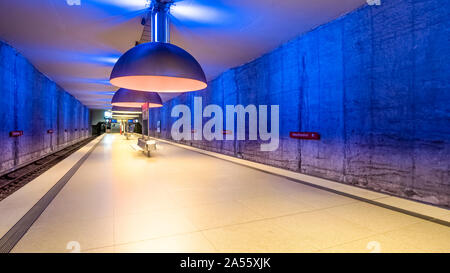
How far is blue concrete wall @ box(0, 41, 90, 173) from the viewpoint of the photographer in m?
6.73

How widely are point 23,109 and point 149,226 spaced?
27.7 ft

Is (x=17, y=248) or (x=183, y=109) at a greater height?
(x=183, y=109)

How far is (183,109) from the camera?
1700 centimetres

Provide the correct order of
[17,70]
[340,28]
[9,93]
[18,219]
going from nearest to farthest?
[18,219], [340,28], [9,93], [17,70]

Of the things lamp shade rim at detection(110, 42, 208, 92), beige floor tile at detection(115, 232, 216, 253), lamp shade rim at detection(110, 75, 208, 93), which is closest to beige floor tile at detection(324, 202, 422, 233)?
beige floor tile at detection(115, 232, 216, 253)

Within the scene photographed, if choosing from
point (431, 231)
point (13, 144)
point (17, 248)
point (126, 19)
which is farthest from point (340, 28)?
point (13, 144)

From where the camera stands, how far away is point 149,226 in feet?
8.90

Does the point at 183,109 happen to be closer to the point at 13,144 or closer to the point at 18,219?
the point at 13,144

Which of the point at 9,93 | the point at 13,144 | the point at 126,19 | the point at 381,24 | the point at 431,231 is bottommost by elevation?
the point at 431,231

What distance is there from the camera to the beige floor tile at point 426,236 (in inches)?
90.2

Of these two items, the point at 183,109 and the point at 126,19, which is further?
the point at 183,109

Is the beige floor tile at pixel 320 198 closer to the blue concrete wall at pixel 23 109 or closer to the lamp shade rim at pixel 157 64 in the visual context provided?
the lamp shade rim at pixel 157 64

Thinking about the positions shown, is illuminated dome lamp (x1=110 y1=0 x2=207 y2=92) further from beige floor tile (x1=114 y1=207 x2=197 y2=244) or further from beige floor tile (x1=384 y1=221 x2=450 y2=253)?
beige floor tile (x1=384 y1=221 x2=450 y2=253)
